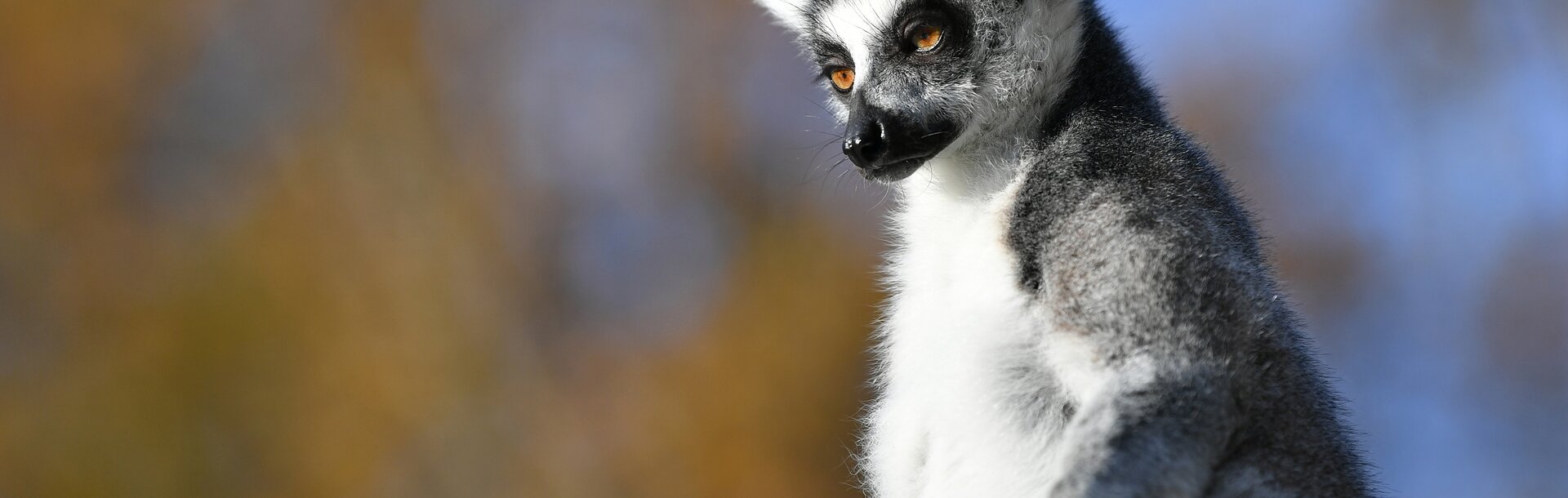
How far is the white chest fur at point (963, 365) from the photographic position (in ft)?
8.30

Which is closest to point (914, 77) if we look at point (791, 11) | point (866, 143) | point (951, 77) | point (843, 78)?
point (951, 77)

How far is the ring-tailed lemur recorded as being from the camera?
2.38 metres

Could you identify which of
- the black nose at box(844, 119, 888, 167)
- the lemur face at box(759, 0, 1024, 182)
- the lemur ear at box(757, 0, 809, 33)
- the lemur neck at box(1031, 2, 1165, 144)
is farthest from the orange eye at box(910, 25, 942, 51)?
the lemur ear at box(757, 0, 809, 33)

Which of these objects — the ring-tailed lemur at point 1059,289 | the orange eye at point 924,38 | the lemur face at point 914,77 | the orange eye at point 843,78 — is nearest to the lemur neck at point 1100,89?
the ring-tailed lemur at point 1059,289

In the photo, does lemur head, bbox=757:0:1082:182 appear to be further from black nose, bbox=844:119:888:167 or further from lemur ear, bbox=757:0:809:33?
lemur ear, bbox=757:0:809:33

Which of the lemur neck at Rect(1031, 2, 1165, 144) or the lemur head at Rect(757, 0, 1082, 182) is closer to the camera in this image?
the lemur neck at Rect(1031, 2, 1165, 144)

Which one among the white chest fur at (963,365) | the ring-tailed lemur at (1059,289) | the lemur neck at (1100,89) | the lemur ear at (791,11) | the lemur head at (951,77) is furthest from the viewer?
the lemur ear at (791,11)

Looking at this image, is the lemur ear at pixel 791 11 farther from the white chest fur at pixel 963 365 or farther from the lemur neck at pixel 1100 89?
the lemur neck at pixel 1100 89

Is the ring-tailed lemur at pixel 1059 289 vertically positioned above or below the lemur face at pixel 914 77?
below

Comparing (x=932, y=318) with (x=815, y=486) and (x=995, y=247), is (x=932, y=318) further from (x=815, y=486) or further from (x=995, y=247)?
(x=815, y=486)

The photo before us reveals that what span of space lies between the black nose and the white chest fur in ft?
0.70

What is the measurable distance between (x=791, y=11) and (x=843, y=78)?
43 cm

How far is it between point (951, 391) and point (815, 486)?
33.5ft

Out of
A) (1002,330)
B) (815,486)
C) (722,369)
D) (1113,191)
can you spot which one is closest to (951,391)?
(1002,330)
